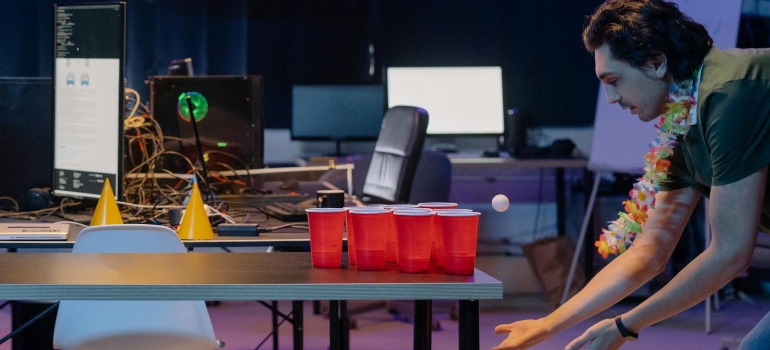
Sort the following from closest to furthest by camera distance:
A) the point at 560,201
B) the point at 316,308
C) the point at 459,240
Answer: the point at 459,240
the point at 316,308
the point at 560,201

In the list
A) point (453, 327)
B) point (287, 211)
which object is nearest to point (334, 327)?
point (287, 211)

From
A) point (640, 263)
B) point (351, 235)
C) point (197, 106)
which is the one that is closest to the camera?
point (351, 235)

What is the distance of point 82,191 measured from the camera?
106 inches

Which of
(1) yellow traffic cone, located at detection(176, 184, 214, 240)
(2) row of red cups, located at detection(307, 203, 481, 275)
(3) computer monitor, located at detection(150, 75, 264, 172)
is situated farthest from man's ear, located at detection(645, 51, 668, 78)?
(3) computer monitor, located at detection(150, 75, 264, 172)

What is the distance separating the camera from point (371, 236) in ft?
4.99

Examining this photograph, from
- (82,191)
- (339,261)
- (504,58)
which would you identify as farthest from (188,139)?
(504,58)

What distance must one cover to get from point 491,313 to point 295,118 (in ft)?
5.78

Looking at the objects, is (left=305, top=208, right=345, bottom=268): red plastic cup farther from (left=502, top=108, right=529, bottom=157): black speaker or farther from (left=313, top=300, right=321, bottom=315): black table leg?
(left=502, top=108, right=529, bottom=157): black speaker

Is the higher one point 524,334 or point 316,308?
point 524,334

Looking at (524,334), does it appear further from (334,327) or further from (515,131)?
(515,131)

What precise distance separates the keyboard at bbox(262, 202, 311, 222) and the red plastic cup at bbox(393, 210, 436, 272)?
3.53 feet

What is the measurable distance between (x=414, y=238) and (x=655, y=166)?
0.67m

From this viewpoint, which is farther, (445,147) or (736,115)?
(445,147)

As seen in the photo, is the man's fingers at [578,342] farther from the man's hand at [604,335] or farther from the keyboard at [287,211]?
the keyboard at [287,211]
